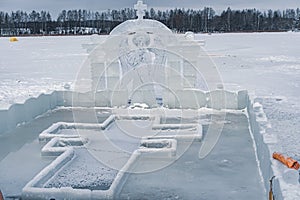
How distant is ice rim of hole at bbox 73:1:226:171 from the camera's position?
7922 mm

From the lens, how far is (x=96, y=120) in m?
7.30

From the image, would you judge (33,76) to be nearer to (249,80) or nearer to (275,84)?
(249,80)

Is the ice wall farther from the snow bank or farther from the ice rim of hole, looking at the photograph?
the snow bank

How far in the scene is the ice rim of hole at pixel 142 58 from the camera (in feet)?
26.0

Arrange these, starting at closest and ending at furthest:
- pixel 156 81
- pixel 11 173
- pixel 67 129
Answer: pixel 11 173 → pixel 67 129 → pixel 156 81

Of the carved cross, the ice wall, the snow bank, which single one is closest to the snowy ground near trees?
the ice wall

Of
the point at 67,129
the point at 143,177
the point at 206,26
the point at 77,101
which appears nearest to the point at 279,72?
the point at 77,101

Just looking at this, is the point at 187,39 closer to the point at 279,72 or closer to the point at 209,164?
the point at 209,164

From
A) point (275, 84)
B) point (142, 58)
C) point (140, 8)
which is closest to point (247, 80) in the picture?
point (275, 84)

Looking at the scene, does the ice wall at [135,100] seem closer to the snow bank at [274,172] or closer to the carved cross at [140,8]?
the carved cross at [140,8]

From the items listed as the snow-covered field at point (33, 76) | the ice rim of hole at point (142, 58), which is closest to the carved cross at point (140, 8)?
the ice rim of hole at point (142, 58)

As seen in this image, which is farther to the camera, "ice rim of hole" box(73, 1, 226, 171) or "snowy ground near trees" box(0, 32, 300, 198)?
"ice rim of hole" box(73, 1, 226, 171)

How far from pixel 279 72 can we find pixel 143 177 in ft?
40.0

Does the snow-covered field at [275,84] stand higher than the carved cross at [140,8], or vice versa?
the carved cross at [140,8]
